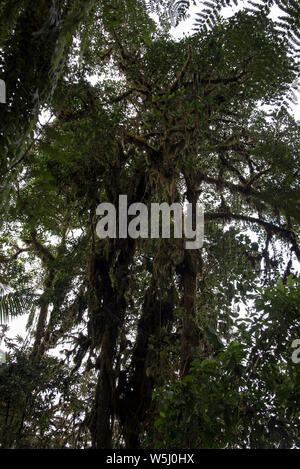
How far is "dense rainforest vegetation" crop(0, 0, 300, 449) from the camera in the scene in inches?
94.0

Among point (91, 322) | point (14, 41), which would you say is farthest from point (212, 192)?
point (14, 41)

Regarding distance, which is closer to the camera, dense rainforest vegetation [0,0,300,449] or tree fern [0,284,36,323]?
dense rainforest vegetation [0,0,300,449]

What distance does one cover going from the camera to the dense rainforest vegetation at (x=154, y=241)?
7.84ft

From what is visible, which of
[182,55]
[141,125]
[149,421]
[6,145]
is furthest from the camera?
[182,55]

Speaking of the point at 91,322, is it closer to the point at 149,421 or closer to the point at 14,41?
the point at 149,421

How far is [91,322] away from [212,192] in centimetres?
389

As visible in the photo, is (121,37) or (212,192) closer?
(121,37)

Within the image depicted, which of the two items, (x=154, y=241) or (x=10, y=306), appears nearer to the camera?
(x=10, y=306)

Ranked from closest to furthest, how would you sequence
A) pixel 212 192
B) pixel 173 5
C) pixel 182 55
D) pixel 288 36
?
1. pixel 288 36
2. pixel 173 5
3. pixel 182 55
4. pixel 212 192

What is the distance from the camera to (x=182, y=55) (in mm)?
5711

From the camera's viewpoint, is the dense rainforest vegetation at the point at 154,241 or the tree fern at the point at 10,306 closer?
the dense rainforest vegetation at the point at 154,241

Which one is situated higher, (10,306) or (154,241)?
(154,241)

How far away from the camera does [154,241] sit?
548cm
